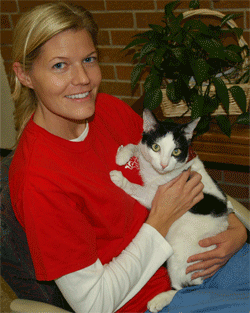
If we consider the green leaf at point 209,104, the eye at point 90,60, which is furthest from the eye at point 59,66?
the green leaf at point 209,104

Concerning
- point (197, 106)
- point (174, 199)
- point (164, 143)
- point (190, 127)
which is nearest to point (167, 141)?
point (164, 143)

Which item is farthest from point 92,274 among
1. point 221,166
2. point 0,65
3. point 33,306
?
point 0,65

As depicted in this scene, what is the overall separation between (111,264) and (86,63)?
0.67 meters

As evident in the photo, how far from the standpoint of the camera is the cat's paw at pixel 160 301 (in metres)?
1.07

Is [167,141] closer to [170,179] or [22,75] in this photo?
[170,179]

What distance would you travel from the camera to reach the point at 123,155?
1.22 meters

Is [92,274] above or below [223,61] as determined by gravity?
below

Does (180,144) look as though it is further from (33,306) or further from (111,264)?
(33,306)

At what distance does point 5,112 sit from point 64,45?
6.38 feet

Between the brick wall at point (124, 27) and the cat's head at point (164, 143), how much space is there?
74 cm

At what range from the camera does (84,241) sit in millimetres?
924

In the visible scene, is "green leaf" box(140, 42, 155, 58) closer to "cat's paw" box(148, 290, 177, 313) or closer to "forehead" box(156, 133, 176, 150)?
"forehead" box(156, 133, 176, 150)

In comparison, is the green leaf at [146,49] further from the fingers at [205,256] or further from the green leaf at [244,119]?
the fingers at [205,256]

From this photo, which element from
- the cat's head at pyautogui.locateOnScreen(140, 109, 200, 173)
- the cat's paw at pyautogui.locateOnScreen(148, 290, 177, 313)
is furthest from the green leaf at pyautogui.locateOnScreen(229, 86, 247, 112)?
the cat's paw at pyautogui.locateOnScreen(148, 290, 177, 313)
